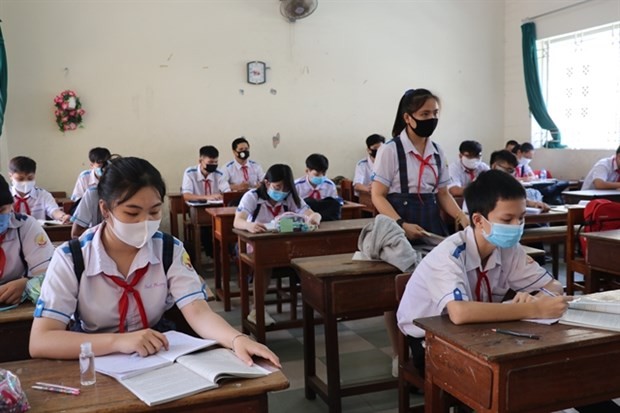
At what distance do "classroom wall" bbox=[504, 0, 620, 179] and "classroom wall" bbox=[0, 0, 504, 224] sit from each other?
0.17 metres

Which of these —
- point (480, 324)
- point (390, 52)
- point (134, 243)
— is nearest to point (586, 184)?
point (390, 52)

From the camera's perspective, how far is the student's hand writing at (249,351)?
1.43 meters

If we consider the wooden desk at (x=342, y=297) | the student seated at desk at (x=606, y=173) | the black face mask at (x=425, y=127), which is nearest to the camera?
the wooden desk at (x=342, y=297)

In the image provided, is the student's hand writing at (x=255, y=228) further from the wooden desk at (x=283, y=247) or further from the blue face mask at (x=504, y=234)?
the blue face mask at (x=504, y=234)

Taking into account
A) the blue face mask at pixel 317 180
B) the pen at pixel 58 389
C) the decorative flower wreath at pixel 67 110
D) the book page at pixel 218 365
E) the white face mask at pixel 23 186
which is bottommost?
the pen at pixel 58 389

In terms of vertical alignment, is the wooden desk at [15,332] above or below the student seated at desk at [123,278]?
below

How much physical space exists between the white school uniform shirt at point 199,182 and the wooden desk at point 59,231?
97.7 inches

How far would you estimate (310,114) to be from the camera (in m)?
8.00

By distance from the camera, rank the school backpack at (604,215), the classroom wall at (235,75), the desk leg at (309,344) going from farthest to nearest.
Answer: the classroom wall at (235,75)
the school backpack at (604,215)
the desk leg at (309,344)

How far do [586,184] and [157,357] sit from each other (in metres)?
6.00

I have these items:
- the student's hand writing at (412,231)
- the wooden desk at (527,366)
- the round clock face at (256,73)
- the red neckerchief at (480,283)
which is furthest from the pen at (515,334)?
the round clock face at (256,73)

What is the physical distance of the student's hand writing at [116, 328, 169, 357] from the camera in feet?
4.85

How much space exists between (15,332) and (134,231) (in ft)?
2.27

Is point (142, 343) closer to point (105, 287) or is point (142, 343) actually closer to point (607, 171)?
point (105, 287)
